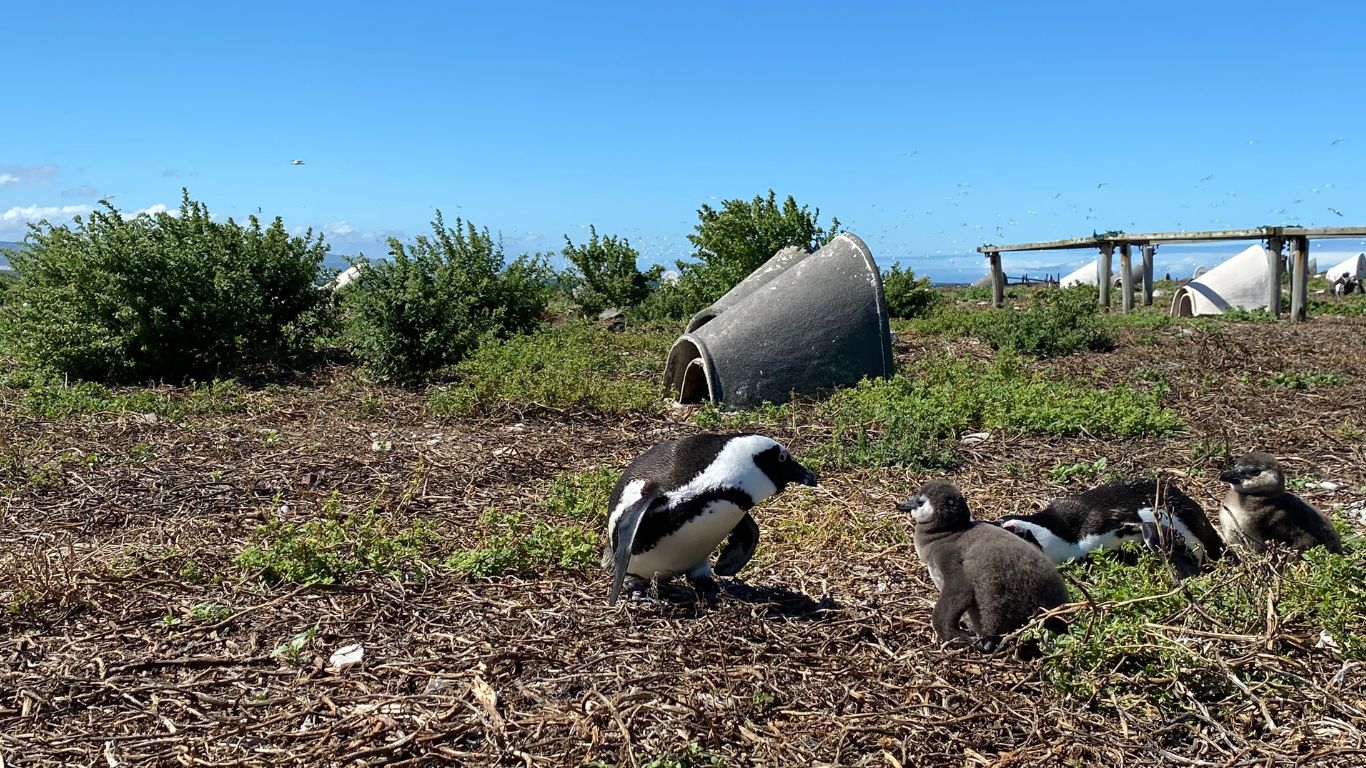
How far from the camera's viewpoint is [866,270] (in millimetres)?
9539

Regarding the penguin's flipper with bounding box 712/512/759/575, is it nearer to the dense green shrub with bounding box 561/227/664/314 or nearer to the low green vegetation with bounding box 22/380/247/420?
the low green vegetation with bounding box 22/380/247/420

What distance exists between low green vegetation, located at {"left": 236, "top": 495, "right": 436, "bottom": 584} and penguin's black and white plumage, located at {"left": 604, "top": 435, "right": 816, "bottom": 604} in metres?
1.09

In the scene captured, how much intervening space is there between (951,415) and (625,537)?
13.7 ft

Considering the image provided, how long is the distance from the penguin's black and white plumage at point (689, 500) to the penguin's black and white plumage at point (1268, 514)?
6.34 feet

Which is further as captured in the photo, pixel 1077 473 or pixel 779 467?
pixel 1077 473

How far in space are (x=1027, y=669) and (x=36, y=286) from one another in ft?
36.3

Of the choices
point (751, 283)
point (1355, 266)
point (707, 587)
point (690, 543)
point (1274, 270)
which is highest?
point (751, 283)

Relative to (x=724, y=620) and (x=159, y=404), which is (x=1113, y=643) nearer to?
(x=724, y=620)

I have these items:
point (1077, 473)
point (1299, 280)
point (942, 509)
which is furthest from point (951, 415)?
point (1299, 280)

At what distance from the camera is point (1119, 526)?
Result: 459 centimetres

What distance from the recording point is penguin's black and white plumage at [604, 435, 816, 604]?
13.8 feet

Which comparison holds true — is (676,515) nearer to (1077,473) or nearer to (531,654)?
(531,654)

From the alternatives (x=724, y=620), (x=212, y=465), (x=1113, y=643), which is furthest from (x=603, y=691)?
(x=212, y=465)

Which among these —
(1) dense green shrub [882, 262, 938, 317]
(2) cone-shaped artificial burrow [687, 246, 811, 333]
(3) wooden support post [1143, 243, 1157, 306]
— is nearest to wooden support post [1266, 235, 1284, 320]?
(3) wooden support post [1143, 243, 1157, 306]
